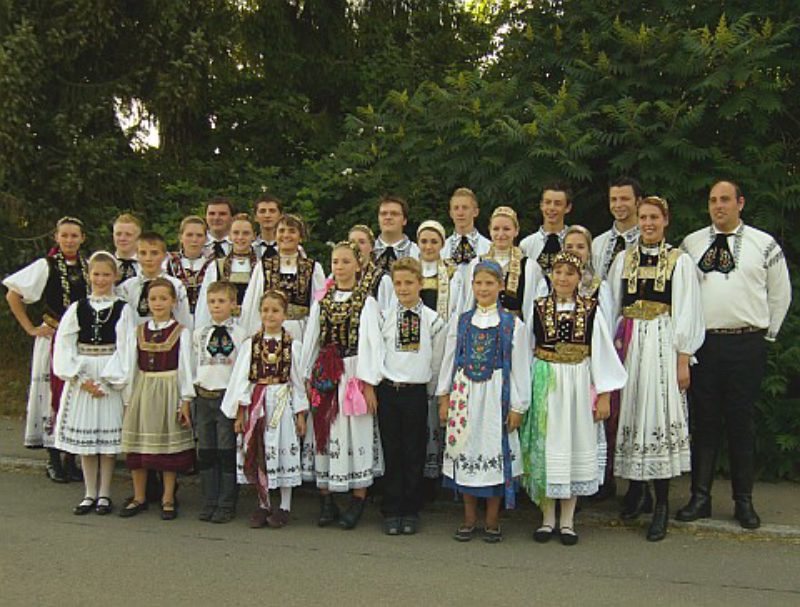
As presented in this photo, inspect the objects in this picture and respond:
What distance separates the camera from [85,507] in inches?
252

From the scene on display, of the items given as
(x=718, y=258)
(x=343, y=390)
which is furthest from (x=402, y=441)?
(x=718, y=258)

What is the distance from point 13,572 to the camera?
5137 millimetres

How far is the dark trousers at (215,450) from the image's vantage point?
6.17m

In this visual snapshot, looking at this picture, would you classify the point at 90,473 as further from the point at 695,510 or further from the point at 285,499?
the point at 695,510

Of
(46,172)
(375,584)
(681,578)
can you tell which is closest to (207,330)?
(375,584)

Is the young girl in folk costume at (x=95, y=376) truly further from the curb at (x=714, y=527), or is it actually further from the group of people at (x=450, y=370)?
the curb at (x=714, y=527)

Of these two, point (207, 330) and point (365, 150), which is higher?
point (365, 150)

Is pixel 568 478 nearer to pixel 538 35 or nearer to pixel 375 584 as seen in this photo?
pixel 375 584

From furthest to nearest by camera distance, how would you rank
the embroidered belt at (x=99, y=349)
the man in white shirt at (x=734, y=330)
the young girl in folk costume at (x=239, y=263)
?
the young girl in folk costume at (x=239, y=263) → the embroidered belt at (x=99, y=349) → the man in white shirt at (x=734, y=330)

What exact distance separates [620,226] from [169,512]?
3.79m

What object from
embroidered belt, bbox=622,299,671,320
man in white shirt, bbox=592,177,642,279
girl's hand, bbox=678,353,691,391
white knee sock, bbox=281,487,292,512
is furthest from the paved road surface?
man in white shirt, bbox=592,177,642,279

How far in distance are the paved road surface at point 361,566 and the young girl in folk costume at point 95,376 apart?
1.33ft

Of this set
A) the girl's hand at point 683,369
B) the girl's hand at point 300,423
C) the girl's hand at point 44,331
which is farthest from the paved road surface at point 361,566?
the girl's hand at point 44,331

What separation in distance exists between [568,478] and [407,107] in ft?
13.3
